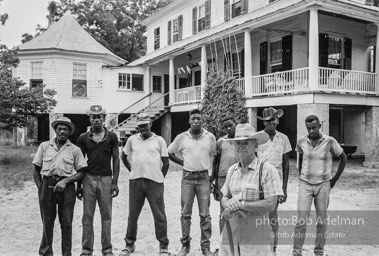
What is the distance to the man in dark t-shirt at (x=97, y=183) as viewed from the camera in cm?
486

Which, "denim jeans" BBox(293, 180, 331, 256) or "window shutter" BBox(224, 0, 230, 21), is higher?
"window shutter" BBox(224, 0, 230, 21)

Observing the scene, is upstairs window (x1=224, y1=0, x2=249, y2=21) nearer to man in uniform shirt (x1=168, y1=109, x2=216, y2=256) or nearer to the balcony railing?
the balcony railing

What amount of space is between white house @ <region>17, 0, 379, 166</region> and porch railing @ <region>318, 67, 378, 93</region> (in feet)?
0.13

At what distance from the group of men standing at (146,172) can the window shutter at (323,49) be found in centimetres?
1160

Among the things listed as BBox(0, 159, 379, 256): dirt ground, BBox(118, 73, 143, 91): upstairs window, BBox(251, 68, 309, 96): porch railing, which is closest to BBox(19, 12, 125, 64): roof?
BBox(118, 73, 143, 91): upstairs window

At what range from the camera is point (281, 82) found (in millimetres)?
14438

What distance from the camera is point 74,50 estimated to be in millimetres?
21984

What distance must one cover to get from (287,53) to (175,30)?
10066 mm

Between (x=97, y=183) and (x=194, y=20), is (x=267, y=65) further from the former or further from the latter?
(x=97, y=183)

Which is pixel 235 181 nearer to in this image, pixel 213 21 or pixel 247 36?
pixel 247 36

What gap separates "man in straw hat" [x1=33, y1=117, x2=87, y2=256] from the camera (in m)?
4.63

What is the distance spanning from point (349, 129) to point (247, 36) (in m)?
6.08


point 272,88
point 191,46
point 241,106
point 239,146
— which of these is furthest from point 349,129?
point 239,146

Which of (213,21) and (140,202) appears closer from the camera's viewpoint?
(140,202)
